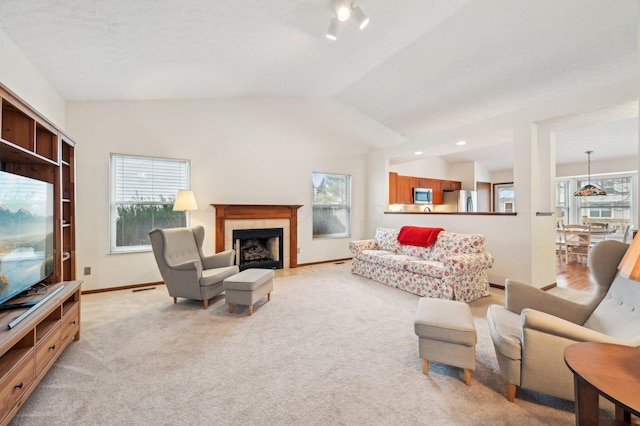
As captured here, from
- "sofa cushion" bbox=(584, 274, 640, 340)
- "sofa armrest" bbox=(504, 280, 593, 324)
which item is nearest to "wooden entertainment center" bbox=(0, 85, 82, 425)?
"sofa armrest" bbox=(504, 280, 593, 324)

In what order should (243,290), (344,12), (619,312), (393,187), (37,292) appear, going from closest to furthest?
(619,312) → (37,292) → (344,12) → (243,290) → (393,187)

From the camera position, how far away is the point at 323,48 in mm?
3227

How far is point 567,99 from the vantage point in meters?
3.34

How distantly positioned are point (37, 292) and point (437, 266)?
400 cm

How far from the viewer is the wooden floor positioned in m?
4.07

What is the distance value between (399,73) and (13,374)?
4997 millimetres

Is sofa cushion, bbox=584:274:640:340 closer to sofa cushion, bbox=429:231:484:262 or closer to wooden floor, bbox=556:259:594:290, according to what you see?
sofa cushion, bbox=429:231:484:262

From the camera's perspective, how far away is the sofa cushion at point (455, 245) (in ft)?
12.2

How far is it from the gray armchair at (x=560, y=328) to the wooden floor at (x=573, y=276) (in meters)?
2.81

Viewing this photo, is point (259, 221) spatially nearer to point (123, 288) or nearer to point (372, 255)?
point (372, 255)

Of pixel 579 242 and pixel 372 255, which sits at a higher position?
pixel 579 242

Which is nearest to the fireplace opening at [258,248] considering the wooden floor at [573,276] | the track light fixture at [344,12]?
the track light fixture at [344,12]

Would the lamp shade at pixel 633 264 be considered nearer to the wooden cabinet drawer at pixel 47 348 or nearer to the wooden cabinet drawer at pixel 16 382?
the wooden cabinet drawer at pixel 16 382

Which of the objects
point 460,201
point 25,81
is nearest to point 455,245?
point 460,201
